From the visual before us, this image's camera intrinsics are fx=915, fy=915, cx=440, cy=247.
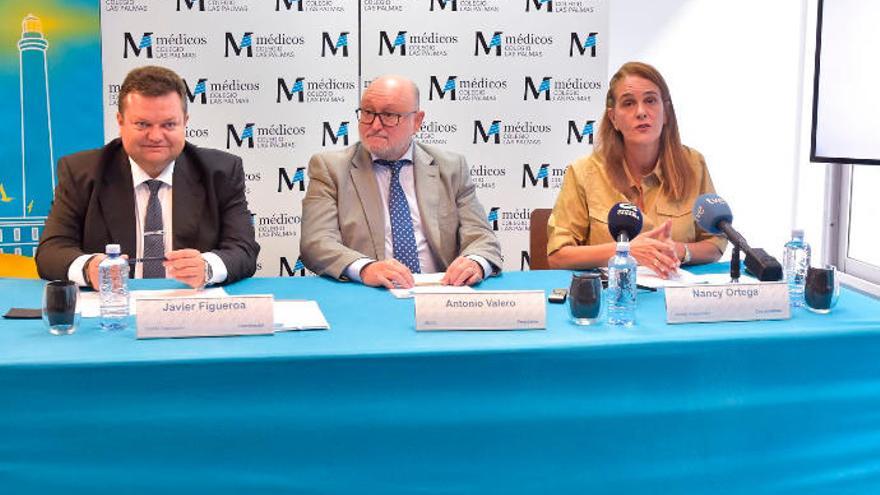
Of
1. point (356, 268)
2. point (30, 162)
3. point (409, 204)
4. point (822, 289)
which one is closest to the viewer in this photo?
point (822, 289)

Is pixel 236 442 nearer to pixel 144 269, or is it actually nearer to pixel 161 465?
pixel 161 465

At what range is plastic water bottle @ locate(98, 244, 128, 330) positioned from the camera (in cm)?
198

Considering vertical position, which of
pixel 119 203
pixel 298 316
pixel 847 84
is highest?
pixel 847 84

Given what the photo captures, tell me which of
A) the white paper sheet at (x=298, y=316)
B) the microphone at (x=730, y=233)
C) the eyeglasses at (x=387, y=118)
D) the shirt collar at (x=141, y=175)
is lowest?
the white paper sheet at (x=298, y=316)

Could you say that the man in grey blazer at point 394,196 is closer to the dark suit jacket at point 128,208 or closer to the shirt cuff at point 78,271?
the dark suit jacket at point 128,208

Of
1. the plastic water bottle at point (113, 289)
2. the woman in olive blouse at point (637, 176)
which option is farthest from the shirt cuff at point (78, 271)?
the woman in olive blouse at point (637, 176)

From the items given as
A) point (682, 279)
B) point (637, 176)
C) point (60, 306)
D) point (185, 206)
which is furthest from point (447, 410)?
point (637, 176)

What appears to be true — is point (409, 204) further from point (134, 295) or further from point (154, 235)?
point (134, 295)

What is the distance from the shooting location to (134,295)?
227 centimetres

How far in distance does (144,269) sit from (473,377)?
1.36 metres

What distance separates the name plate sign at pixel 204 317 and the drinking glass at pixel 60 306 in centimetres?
16

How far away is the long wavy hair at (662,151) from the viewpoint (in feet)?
9.91

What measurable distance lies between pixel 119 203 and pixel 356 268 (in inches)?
29.4

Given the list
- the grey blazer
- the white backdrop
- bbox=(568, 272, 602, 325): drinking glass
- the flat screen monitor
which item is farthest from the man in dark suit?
the flat screen monitor
